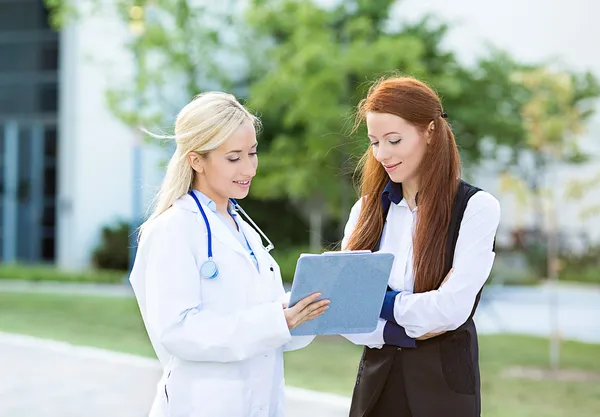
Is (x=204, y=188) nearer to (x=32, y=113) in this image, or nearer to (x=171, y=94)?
(x=171, y=94)

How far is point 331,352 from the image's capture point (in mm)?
12680

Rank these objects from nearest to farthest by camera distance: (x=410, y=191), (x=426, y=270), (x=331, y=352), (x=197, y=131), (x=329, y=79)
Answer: (x=197, y=131) < (x=426, y=270) < (x=410, y=191) < (x=331, y=352) < (x=329, y=79)

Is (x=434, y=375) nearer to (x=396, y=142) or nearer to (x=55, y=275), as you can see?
(x=396, y=142)

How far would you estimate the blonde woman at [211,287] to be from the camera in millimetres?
2664

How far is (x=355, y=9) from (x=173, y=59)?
3.94m

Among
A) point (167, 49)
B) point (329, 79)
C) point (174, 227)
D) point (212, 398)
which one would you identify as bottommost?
point (212, 398)

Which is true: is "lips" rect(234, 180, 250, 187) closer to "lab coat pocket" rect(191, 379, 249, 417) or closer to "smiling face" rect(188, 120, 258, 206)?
"smiling face" rect(188, 120, 258, 206)

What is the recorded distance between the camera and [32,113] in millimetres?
29953

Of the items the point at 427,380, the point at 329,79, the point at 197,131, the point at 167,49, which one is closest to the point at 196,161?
the point at 197,131

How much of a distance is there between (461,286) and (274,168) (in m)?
16.8

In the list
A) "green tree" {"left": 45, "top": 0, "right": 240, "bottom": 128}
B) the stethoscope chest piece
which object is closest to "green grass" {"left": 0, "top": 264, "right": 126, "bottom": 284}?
"green tree" {"left": 45, "top": 0, "right": 240, "bottom": 128}

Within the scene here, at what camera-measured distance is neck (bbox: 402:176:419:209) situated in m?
3.04

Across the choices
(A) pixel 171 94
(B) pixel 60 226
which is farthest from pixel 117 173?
(A) pixel 171 94

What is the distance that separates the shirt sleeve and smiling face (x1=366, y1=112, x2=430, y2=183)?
220 mm
